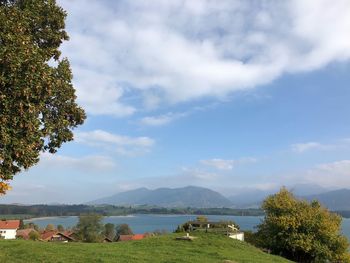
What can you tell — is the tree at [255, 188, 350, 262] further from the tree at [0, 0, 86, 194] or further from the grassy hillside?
the tree at [0, 0, 86, 194]

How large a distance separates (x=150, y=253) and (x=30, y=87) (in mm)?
17651

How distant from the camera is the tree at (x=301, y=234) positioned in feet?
152

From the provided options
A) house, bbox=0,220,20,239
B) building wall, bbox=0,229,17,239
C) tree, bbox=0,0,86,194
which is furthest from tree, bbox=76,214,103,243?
tree, bbox=0,0,86,194

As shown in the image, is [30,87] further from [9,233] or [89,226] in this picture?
[89,226]

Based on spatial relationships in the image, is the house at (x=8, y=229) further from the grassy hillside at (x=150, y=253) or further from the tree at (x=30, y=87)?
the tree at (x=30, y=87)

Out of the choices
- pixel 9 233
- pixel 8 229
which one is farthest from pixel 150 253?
pixel 8 229

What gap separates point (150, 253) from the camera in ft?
91.4

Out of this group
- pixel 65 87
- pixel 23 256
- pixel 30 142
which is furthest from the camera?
pixel 23 256

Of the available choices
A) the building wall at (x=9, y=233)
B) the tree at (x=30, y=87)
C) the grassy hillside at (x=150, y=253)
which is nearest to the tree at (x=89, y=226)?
the building wall at (x=9, y=233)

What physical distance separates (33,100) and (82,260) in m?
12.6

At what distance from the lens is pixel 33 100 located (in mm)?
14078

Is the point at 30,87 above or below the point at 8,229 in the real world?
above

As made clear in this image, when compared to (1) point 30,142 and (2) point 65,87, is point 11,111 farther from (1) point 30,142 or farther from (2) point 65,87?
(2) point 65,87

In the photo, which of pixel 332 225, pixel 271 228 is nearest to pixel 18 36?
pixel 271 228
